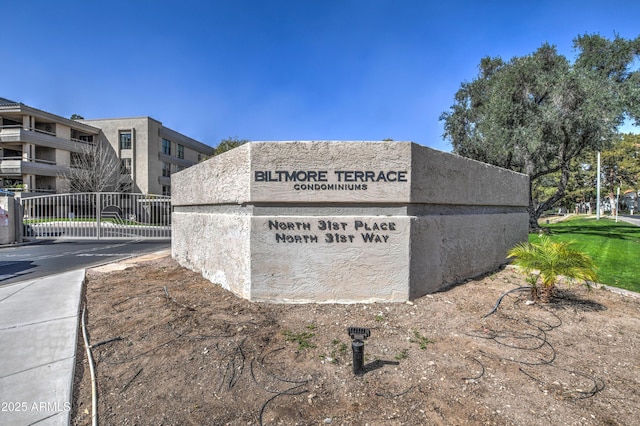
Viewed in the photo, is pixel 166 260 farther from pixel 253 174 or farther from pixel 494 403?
pixel 494 403

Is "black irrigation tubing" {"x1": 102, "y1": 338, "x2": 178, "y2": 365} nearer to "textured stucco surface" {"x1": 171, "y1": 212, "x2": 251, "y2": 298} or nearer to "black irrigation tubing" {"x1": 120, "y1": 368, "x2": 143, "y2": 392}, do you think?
"black irrigation tubing" {"x1": 120, "y1": 368, "x2": 143, "y2": 392}

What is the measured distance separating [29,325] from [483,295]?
704 centimetres

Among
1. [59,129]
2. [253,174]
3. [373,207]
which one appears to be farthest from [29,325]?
[59,129]

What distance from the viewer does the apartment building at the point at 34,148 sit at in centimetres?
2830

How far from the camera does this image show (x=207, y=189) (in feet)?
22.5

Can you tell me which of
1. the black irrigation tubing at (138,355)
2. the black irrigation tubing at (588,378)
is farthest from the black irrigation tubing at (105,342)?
the black irrigation tubing at (588,378)

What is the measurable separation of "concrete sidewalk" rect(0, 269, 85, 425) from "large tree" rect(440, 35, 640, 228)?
19280mm

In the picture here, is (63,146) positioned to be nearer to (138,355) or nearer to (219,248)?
(219,248)

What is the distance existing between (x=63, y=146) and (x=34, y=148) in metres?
2.19

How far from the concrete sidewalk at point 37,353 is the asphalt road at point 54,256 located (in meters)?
2.56

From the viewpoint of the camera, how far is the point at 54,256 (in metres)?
11.0

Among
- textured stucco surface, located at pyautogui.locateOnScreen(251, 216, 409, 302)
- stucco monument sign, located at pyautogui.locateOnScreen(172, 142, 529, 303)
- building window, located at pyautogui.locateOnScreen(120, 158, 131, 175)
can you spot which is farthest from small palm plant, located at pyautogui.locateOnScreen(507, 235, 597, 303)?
building window, located at pyautogui.locateOnScreen(120, 158, 131, 175)

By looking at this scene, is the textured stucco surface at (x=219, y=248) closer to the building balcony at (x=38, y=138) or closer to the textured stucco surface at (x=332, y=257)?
the textured stucco surface at (x=332, y=257)

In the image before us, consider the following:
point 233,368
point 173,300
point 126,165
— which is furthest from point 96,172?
point 233,368
